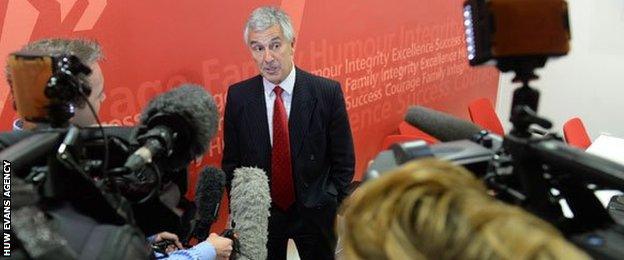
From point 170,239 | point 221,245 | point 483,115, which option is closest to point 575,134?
point 483,115

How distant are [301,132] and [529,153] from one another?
1.60 meters

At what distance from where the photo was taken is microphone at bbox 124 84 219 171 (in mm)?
1015

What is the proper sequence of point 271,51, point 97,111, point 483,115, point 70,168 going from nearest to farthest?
point 70,168, point 97,111, point 271,51, point 483,115

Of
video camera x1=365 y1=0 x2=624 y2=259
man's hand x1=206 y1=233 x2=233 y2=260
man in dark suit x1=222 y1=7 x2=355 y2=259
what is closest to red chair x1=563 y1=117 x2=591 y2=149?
man in dark suit x1=222 y1=7 x2=355 y2=259

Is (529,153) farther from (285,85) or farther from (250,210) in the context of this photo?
(285,85)

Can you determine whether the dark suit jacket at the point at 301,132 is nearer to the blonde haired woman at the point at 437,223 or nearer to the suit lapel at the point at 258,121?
the suit lapel at the point at 258,121

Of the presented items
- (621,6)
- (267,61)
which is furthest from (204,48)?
(621,6)

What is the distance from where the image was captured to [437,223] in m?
0.64

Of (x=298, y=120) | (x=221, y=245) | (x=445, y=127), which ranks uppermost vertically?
(x=445, y=127)

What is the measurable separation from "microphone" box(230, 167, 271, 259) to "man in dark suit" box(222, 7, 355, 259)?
32 centimetres

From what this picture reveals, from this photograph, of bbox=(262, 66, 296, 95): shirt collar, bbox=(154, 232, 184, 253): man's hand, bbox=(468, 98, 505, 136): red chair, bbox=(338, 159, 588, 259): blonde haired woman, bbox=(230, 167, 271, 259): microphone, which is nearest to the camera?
bbox=(338, 159, 588, 259): blonde haired woman

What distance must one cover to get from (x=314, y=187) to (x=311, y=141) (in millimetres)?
208

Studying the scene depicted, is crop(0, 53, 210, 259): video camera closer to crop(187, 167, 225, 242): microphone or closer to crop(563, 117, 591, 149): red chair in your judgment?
crop(187, 167, 225, 242): microphone

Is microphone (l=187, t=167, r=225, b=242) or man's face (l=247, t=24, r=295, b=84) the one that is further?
man's face (l=247, t=24, r=295, b=84)
